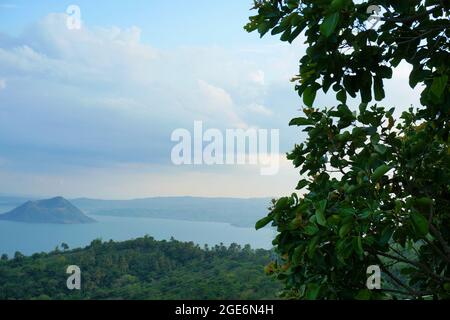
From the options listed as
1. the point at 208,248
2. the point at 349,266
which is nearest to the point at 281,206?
the point at 349,266

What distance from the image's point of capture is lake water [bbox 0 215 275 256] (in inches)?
320

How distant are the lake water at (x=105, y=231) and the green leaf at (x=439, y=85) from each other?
5.10 meters

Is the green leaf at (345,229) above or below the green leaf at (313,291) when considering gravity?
above

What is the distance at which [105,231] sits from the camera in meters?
9.04

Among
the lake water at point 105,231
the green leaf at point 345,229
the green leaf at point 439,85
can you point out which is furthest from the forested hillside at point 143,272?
the green leaf at point 439,85

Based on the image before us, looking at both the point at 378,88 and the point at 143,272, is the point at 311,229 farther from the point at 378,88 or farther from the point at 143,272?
the point at 143,272

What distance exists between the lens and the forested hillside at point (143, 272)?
8352mm

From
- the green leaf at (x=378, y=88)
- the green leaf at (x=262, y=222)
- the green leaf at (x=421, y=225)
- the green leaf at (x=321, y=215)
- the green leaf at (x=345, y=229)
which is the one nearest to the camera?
the green leaf at (x=421, y=225)

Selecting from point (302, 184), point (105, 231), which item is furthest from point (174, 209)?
point (302, 184)

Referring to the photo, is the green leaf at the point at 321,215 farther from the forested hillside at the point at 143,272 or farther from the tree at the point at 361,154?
the forested hillside at the point at 143,272

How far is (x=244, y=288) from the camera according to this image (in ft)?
27.1
